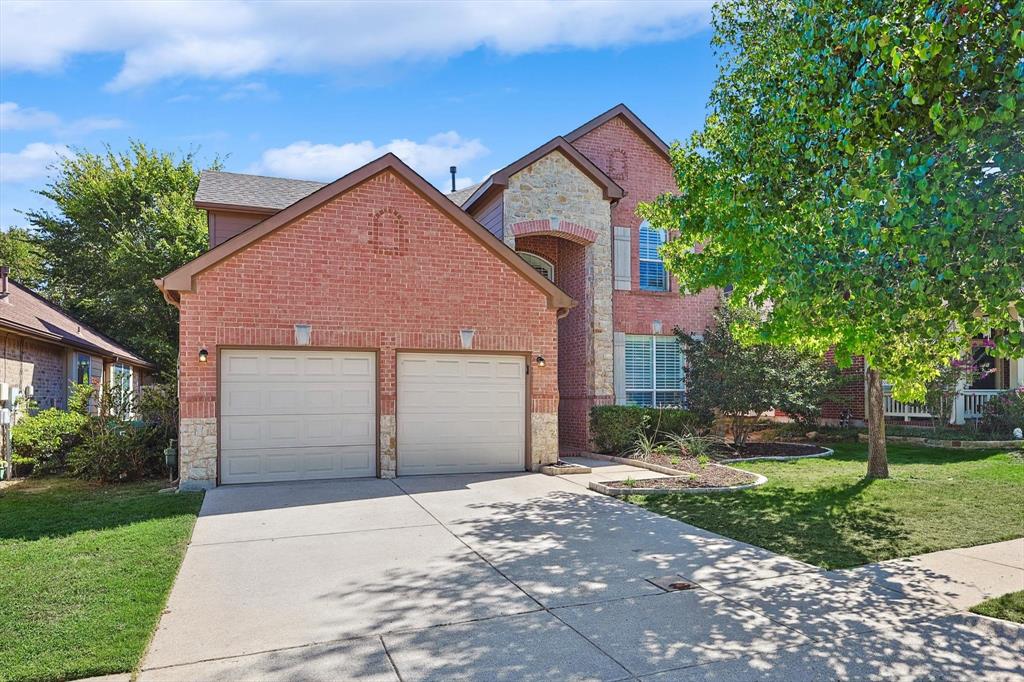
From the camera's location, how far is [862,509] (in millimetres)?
9562

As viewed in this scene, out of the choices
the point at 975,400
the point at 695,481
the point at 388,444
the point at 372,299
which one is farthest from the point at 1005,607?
the point at 975,400

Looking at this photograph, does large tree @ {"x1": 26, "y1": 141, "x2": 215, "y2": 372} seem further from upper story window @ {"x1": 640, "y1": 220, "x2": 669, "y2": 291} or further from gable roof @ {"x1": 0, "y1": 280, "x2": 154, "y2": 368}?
upper story window @ {"x1": 640, "y1": 220, "x2": 669, "y2": 291}

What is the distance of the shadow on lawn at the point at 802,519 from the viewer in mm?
7465

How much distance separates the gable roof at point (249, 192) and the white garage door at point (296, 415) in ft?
17.0

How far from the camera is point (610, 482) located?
1160 centimetres

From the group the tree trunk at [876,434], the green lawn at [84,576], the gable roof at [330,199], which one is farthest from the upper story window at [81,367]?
the tree trunk at [876,434]

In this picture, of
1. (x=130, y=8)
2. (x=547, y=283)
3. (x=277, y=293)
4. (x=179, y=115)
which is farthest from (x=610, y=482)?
(x=179, y=115)

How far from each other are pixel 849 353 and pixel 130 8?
436 inches

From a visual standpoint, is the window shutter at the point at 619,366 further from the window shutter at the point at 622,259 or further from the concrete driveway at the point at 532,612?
the concrete driveway at the point at 532,612

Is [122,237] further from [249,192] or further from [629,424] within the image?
[629,424]

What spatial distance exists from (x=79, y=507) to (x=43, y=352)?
8.24m

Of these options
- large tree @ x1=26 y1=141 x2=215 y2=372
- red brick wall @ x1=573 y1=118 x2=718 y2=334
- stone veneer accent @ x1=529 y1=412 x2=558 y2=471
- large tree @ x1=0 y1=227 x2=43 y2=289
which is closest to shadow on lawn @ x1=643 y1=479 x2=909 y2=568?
stone veneer accent @ x1=529 y1=412 x2=558 y2=471

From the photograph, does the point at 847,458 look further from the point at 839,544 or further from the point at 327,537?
the point at 327,537

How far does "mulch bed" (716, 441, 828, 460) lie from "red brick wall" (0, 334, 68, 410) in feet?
48.9
